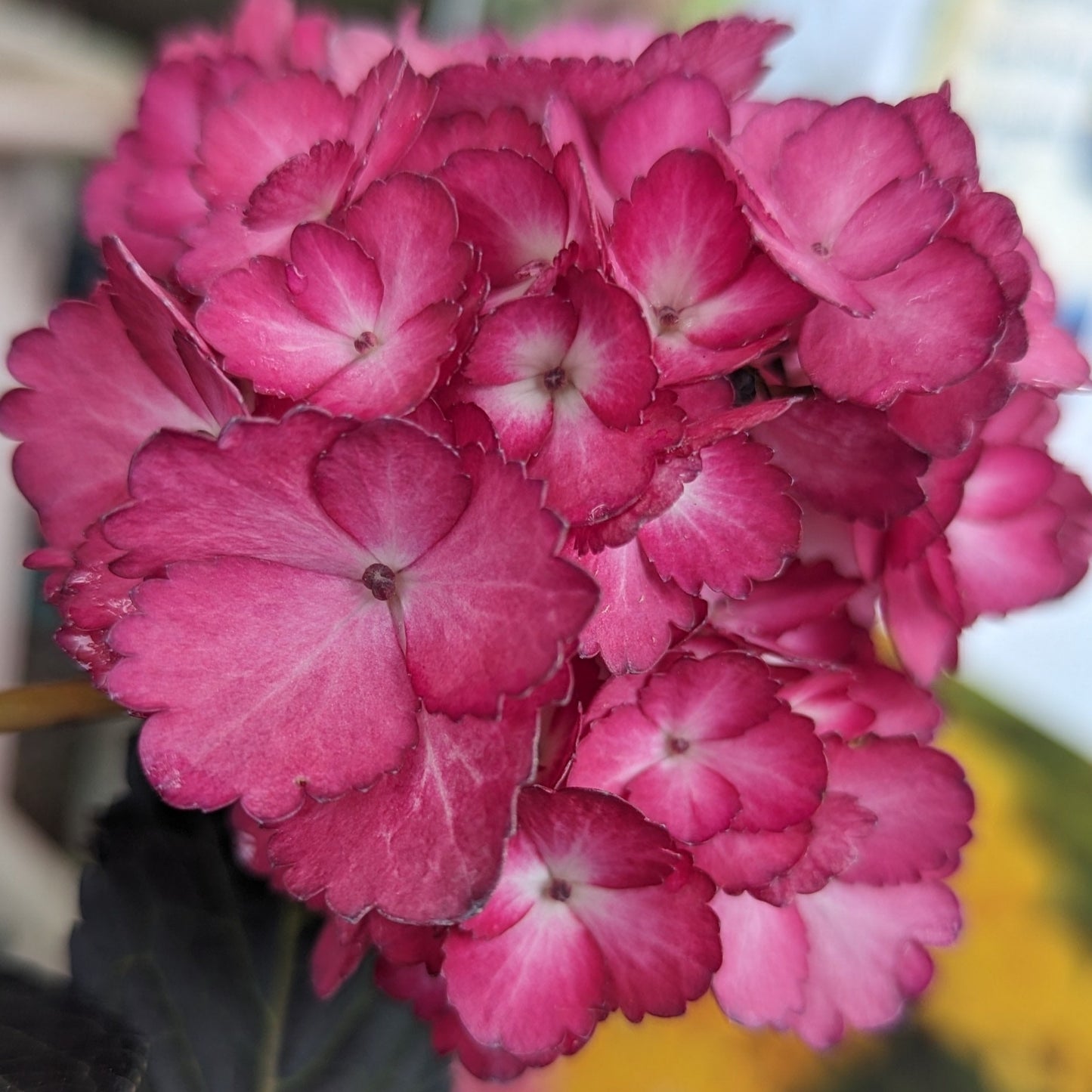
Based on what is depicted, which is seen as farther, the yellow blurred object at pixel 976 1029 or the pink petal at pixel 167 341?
the yellow blurred object at pixel 976 1029

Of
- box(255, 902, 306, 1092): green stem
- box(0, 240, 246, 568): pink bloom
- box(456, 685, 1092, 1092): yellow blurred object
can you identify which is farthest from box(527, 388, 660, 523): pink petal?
box(456, 685, 1092, 1092): yellow blurred object

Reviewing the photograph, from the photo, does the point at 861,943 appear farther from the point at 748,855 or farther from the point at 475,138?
the point at 475,138

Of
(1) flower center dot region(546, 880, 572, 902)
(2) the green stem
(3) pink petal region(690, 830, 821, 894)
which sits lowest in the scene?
(2) the green stem

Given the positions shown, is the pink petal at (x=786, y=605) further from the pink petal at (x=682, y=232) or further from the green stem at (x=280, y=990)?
the green stem at (x=280, y=990)

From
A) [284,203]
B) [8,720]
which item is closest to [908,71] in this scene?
[284,203]

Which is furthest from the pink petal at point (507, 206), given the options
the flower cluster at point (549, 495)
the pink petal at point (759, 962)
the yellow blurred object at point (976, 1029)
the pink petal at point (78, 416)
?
the yellow blurred object at point (976, 1029)

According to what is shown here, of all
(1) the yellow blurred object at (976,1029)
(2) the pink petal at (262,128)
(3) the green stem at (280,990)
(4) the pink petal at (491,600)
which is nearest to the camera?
(4) the pink petal at (491,600)

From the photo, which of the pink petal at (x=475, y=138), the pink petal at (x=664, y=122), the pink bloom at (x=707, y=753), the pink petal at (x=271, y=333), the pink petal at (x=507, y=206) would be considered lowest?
the pink bloom at (x=707, y=753)

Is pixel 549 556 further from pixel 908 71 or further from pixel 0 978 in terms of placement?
pixel 908 71

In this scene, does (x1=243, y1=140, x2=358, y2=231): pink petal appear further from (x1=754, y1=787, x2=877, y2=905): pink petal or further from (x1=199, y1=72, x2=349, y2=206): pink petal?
(x1=754, y1=787, x2=877, y2=905): pink petal
